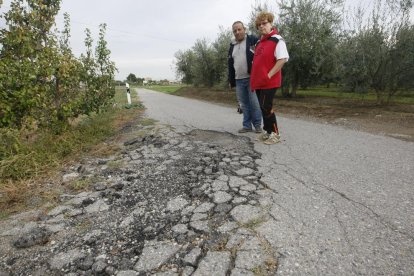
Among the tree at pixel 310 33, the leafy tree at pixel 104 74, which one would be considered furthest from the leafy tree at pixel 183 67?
the leafy tree at pixel 104 74

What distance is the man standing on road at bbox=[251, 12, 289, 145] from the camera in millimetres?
3914

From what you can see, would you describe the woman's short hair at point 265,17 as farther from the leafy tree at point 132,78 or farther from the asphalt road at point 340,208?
the leafy tree at point 132,78

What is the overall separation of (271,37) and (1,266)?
387 centimetres

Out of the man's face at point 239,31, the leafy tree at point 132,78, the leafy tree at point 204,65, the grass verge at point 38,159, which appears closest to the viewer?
the grass verge at point 38,159

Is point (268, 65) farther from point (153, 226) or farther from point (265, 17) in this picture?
point (153, 226)

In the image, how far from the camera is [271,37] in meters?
3.95

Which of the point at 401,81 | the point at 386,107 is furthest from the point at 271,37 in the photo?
the point at 401,81

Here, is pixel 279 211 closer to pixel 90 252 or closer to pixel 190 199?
pixel 190 199

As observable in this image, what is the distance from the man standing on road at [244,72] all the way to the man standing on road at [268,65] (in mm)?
687

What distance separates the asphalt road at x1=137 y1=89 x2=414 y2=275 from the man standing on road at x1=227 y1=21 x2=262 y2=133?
1079mm

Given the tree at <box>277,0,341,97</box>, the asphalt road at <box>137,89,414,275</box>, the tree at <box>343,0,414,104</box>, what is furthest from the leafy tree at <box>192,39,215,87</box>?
the asphalt road at <box>137,89,414,275</box>

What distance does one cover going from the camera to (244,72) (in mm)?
5031

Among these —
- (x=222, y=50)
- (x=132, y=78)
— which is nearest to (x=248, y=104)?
(x=222, y=50)

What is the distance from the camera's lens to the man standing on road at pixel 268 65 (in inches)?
154
